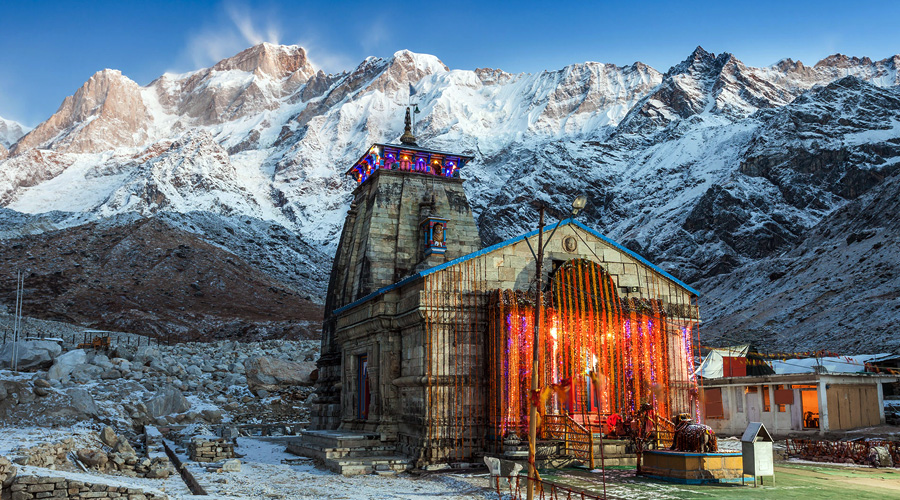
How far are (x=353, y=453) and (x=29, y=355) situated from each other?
24.0 m

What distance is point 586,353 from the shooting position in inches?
791

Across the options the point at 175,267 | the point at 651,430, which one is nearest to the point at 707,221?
the point at 175,267

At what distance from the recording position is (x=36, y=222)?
124m

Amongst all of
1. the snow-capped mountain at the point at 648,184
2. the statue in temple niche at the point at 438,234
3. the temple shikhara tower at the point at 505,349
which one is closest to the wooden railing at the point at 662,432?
the temple shikhara tower at the point at 505,349

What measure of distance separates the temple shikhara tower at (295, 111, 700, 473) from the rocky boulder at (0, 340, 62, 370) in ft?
64.9

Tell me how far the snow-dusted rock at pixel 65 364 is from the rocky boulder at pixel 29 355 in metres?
1.36

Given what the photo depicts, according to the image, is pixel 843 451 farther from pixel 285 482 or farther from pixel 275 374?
pixel 275 374

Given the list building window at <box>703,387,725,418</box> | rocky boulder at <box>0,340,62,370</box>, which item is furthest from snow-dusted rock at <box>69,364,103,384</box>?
building window at <box>703,387,725,418</box>

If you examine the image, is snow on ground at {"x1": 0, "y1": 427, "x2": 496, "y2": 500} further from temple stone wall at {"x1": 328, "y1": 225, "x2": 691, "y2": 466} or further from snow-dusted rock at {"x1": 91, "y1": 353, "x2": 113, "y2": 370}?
snow-dusted rock at {"x1": 91, "y1": 353, "x2": 113, "y2": 370}

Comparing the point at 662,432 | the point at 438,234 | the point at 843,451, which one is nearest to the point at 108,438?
the point at 438,234

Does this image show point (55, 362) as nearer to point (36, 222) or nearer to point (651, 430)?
point (651, 430)

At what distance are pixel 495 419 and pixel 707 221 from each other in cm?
11927

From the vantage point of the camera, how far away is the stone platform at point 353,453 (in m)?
18.5

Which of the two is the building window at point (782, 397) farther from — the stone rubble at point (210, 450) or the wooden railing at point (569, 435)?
the stone rubble at point (210, 450)
